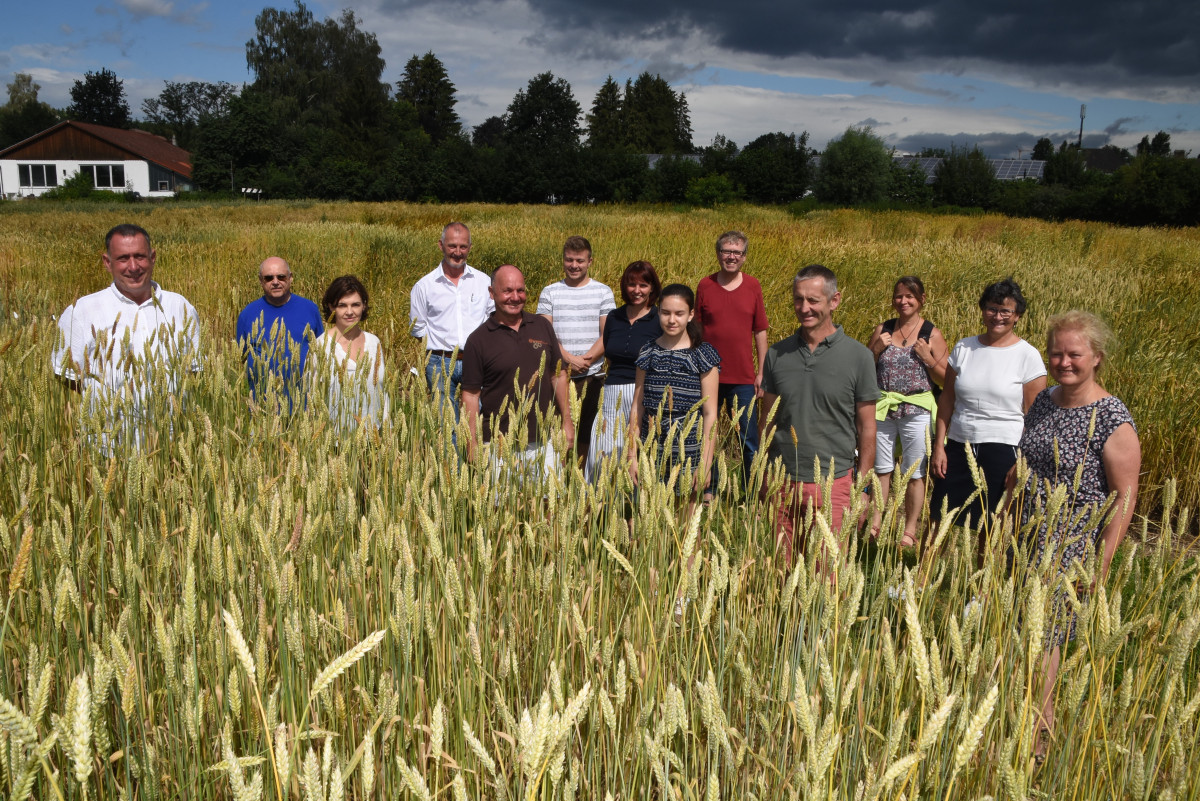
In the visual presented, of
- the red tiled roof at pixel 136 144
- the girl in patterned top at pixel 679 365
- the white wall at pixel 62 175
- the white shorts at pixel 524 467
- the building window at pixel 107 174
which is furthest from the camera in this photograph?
the building window at pixel 107 174

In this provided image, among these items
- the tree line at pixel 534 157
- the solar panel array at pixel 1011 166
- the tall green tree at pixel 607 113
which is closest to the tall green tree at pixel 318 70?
the tree line at pixel 534 157

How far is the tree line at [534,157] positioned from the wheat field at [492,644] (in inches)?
1120

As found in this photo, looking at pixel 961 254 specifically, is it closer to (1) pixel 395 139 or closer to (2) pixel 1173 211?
(2) pixel 1173 211

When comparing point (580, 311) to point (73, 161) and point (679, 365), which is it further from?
point (73, 161)

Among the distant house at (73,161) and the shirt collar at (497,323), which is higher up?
the distant house at (73,161)

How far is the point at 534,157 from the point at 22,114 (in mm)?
55360

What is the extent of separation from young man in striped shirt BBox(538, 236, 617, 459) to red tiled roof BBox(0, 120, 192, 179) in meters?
57.0

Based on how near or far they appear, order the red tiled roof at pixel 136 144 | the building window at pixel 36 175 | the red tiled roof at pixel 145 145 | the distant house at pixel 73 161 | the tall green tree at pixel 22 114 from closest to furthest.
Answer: the distant house at pixel 73 161 → the red tiled roof at pixel 136 144 → the building window at pixel 36 175 → the red tiled roof at pixel 145 145 → the tall green tree at pixel 22 114

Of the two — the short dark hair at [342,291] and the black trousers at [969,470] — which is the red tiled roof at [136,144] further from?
the black trousers at [969,470]

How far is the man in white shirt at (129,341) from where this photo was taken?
8.99ft

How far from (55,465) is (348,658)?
6.50 ft

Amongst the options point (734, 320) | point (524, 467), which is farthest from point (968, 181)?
point (524, 467)

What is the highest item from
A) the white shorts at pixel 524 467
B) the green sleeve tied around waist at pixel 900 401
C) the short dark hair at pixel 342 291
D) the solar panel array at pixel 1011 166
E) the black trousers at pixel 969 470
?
the solar panel array at pixel 1011 166

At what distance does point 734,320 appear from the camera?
4.80 meters
